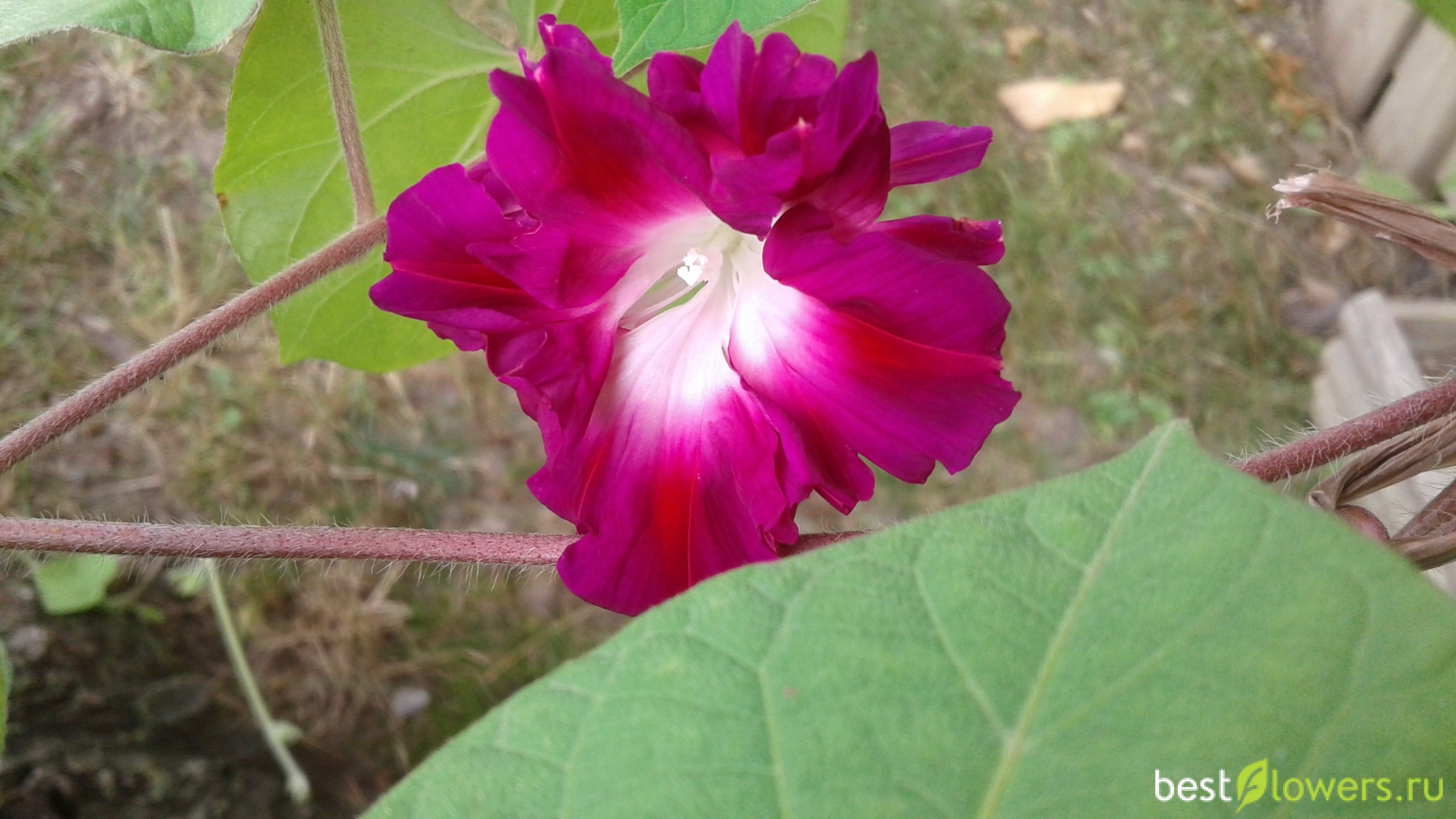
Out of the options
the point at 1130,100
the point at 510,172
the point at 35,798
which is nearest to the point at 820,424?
the point at 510,172

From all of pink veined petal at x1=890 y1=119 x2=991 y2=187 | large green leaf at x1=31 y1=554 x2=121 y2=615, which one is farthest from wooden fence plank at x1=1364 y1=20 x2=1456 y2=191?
large green leaf at x1=31 y1=554 x2=121 y2=615

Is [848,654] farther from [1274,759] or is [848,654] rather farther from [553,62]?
[553,62]

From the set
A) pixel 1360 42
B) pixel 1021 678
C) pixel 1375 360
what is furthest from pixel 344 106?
Answer: pixel 1360 42

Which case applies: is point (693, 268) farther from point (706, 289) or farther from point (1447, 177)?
point (1447, 177)

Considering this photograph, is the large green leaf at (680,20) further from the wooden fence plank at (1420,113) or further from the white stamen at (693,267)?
the wooden fence plank at (1420,113)

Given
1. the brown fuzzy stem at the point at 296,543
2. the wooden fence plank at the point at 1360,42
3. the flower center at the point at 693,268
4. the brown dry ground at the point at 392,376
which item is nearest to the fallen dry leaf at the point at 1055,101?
the brown dry ground at the point at 392,376
